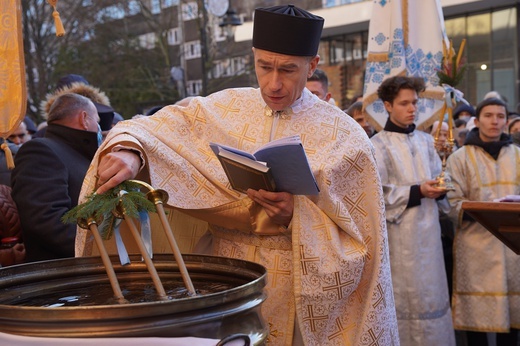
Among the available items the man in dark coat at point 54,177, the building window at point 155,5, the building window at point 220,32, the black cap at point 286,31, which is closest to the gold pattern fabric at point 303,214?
the black cap at point 286,31

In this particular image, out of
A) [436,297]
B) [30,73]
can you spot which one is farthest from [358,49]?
[436,297]

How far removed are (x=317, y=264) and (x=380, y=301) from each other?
0.32 m

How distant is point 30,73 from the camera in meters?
20.1

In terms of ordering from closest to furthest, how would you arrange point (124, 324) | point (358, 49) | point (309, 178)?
point (124, 324) < point (309, 178) < point (358, 49)

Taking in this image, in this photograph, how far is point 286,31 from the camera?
2.96m

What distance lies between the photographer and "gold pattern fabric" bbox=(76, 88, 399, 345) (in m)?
2.83

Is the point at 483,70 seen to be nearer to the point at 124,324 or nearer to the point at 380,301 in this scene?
the point at 380,301

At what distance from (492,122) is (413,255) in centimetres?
133

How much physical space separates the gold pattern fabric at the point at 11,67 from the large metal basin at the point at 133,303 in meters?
1.14

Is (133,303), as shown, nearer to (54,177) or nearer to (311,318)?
(311,318)

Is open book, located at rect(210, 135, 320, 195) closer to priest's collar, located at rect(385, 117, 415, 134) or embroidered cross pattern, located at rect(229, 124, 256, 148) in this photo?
embroidered cross pattern, located at rect(229, 124, 256, 148)

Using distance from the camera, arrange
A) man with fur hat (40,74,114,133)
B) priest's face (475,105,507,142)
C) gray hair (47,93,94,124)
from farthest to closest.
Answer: priest's face (475,105,507,142) < man with fur hat (40,74,114,133) < gray hair (47,93,94,124)

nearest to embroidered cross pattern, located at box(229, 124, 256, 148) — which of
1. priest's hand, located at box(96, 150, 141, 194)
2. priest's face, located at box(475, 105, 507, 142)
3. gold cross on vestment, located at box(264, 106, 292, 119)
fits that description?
gold cross on vestment, located at box(264, 106, 292, 119)

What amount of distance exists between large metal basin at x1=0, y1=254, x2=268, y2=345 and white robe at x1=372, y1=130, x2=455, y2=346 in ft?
11.1
